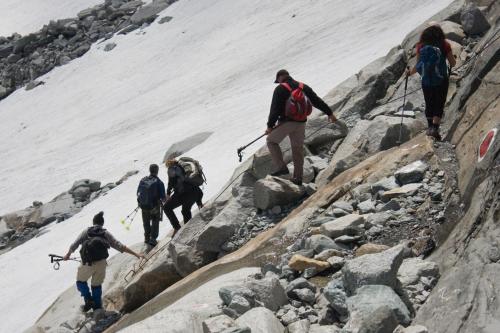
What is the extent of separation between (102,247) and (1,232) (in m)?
14.1

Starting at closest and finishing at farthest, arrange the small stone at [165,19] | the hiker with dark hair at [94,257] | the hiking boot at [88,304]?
the hiker with dark hair at [94,257] → the hiking boot at [88,304] → the small stone at [165,19]

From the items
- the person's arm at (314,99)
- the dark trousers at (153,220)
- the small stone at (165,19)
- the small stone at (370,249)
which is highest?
the small stone at (165,19)

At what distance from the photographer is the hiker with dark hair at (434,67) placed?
914 cm

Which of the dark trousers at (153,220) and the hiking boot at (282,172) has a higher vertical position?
the hiking boot at (282,172)

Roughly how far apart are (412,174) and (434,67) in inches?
88.5

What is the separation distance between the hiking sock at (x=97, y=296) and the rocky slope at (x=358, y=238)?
314 mm

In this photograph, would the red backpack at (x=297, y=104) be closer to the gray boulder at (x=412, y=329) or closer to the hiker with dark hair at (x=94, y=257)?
the hiker with dark hair at (x=94, y=257)

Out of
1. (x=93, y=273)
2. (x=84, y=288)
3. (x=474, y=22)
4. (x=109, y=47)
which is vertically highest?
(x=109, y=47)

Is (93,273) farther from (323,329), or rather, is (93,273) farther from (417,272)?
(417,272)

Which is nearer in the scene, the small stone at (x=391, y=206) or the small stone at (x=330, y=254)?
the small stone at (x=330, y=254)

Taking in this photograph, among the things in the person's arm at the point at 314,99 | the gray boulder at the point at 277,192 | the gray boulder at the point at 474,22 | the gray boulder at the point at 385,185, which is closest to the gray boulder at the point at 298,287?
the gray boulder at the point at 385,185

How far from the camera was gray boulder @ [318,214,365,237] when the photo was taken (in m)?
7.01

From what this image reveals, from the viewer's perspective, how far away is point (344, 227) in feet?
23.0

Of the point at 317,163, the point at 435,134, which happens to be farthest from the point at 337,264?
the point at 317,163
